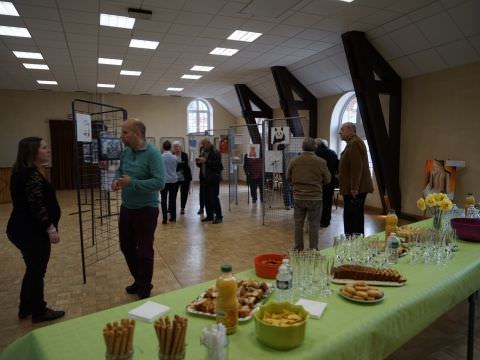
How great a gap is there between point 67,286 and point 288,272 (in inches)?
108

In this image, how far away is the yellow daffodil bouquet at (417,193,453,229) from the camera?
235cm

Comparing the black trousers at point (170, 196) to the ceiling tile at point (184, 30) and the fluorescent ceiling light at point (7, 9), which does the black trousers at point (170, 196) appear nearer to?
the ceiling tile at point (184, 30)

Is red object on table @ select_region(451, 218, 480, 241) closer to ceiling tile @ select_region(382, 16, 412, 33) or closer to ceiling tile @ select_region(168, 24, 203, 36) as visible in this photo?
ceiling tile @ select_region(382, 16, 412, 33)

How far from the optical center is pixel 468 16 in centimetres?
452

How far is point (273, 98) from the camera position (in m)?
10.5

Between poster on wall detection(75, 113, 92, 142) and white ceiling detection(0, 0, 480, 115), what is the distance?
2023 mm

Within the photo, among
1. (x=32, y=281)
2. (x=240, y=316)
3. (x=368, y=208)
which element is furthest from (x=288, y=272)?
(x=368, y=208)

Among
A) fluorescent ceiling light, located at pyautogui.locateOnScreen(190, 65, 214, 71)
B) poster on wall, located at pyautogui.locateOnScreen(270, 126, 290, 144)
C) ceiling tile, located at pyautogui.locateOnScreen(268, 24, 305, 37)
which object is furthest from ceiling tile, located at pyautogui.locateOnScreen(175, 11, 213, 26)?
fluorescent ceiling light, located at pyautogui.locateOnScreen(190, 65, 214, 71)

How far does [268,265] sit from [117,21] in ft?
16.2

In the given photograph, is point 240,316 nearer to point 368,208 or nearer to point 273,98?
point 368,208

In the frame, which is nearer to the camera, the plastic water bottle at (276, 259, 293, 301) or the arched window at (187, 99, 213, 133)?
the plastic water bottle at (276, 259, 293, 301)

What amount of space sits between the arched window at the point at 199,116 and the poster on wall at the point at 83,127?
31.2 ft

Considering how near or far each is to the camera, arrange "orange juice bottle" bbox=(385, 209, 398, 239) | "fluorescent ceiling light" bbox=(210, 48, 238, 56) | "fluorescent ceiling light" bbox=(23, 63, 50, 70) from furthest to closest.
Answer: "fluorescent ceiling light" bbox=(23, 63, 50, 70), "fluorescent ceiling light" bbox=(210, 48, 238, 56), "orange juice bottle" bbox=(385, 209, 398, 239)

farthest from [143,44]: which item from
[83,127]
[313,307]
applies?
[313,307]
